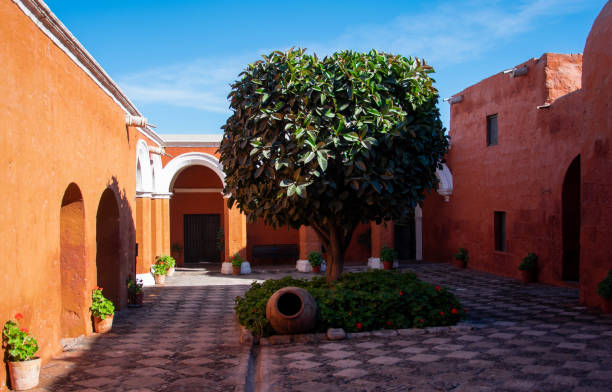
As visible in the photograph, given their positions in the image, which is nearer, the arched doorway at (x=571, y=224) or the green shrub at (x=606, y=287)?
the green shrub at (x=606, y=287)

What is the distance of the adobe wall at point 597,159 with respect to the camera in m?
8.51

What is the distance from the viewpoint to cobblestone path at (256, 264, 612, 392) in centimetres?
511

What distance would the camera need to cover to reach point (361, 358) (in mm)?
6133

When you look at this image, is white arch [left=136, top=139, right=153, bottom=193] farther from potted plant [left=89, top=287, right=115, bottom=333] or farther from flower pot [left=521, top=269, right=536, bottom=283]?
flower pot [left=521, top=269, right=536, bottom=283]

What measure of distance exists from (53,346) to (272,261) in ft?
39.0

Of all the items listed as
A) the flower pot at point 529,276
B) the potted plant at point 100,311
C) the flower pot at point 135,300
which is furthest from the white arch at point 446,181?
the potted plant at point 100,311

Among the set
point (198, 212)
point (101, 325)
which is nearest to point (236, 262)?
point (198, 212)

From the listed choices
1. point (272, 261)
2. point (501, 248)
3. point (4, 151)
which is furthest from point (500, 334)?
point (272, 261)

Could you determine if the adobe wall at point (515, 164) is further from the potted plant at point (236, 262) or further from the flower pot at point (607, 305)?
the potted plant at point (236, 262)

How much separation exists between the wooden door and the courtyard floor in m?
9.66

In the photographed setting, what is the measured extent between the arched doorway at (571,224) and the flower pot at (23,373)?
34.5 feet

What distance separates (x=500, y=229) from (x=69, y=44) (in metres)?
11.6

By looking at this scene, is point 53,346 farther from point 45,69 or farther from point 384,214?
point 384,214

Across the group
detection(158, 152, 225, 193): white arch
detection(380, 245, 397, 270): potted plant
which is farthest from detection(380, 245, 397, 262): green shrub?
detection(158, 152, 225, 193): white arch
